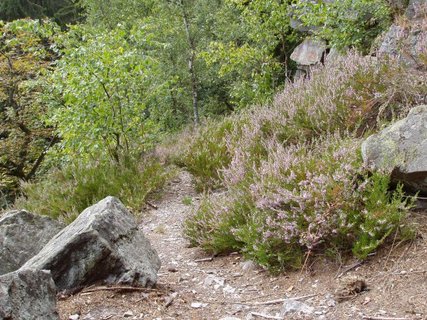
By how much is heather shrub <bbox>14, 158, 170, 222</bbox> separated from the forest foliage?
22 millimetres

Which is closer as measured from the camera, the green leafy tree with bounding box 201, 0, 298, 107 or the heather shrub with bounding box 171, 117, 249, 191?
Result: the heather shrub with bounding box 171, 117, 249, 191

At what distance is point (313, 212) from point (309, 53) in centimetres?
879

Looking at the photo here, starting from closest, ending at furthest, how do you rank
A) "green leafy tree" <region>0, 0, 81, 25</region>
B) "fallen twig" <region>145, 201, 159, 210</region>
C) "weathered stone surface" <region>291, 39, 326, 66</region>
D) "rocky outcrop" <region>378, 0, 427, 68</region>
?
1. "rocky outcrop" <region>378, 0, 427, 68</region>
2. "fallen twig" <region>145, 201, 159, 210</region>
3. "weathered stone surface" <region>291, 39, 326, 66</region>
4. "green leafy tree" <region>0, 0, 81, 25</region>

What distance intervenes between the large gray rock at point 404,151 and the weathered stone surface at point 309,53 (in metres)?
7.56

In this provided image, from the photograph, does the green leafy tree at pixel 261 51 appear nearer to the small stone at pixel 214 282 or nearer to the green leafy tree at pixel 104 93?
the green leafy tree at pixel 104 93

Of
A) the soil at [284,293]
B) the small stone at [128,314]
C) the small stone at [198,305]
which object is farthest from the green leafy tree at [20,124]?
the small stone at [128,314]

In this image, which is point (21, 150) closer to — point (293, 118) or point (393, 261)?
point (293, 118)

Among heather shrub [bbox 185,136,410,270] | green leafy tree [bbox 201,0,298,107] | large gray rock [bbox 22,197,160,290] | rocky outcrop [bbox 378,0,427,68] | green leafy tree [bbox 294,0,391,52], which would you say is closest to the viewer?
large gray rock [bbox 22,197,160,290]

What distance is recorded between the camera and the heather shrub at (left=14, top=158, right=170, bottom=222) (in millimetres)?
6902

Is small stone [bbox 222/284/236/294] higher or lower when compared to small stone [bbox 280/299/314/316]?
lower

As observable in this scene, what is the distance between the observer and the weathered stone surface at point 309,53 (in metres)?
11.6

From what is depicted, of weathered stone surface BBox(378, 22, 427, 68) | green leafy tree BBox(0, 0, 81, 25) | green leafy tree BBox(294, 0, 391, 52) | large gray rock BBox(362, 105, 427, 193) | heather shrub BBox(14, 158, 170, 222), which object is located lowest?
heather shrub BBox(14, 158, 170, 222)

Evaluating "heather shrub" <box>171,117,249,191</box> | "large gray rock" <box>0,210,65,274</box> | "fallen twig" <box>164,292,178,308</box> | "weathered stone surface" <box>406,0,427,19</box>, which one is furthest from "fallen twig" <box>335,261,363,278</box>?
"weathered stone surface" <box>406,0,427,19</box>

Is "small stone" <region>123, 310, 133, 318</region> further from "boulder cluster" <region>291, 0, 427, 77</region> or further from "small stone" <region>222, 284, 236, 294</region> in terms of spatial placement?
"boulder cluster" <region>291, 0, 427, 77</region>
